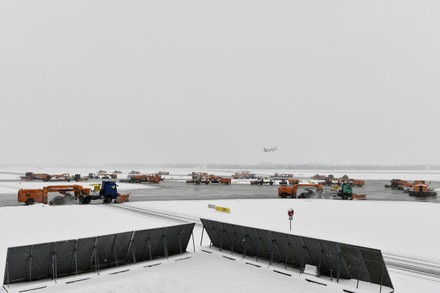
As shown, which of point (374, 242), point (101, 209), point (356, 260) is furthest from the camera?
point (101, 209)

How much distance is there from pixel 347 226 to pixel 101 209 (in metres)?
21.1

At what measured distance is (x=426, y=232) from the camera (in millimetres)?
20578

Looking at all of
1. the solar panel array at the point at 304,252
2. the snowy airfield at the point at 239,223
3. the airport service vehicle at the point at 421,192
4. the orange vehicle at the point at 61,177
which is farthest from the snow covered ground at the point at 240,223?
the orange vehicle at the point at 61,177

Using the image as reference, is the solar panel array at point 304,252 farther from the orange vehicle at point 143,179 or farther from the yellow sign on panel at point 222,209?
the orange vehicle at point 143,179

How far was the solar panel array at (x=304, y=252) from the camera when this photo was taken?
11391 mm

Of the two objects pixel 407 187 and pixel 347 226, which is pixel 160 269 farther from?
pixel 407 187

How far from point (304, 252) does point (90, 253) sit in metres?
8.36

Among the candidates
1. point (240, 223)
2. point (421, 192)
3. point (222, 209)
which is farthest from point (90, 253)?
point (421, 192)

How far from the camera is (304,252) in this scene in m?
13.0

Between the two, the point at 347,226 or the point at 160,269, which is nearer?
the point at 160,269

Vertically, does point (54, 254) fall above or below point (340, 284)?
above

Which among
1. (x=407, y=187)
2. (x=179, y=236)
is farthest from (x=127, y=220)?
(x=407, y=187)

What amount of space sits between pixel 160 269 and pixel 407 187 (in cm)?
4917

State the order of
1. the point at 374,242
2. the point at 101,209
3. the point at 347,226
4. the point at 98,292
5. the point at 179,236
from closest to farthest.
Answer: the point at 98,292, the point at 179,236, the point at 374,242, the point at 347,226, the point at 101,209
